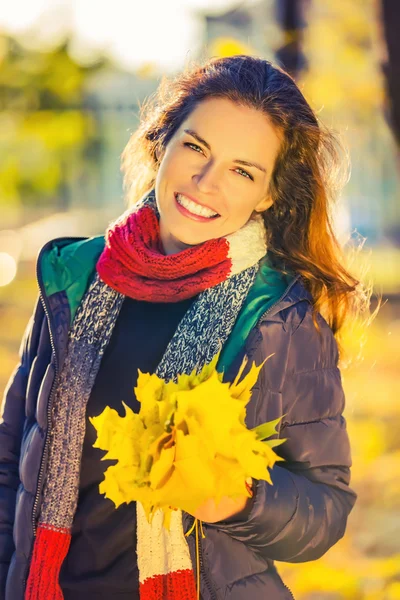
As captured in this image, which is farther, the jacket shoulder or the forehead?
the jacket shoulder

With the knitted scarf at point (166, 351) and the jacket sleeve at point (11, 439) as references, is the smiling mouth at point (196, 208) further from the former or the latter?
the jacket sleeve at point (11, 439)

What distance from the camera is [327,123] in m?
3.06

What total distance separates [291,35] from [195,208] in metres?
3.37

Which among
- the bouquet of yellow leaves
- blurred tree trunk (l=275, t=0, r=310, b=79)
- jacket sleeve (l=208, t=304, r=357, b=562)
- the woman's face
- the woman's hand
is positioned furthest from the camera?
blurred tree trunk (l=275, t=0, r=310, b=79)

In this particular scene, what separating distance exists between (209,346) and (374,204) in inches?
758

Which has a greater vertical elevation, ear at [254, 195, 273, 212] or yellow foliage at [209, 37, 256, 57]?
yellow foliage at [209, 37, 256, 57]

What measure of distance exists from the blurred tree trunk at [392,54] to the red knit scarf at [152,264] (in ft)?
6.47

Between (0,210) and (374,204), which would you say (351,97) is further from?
(0,210)

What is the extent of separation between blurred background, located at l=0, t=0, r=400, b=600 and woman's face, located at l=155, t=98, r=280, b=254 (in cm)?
49

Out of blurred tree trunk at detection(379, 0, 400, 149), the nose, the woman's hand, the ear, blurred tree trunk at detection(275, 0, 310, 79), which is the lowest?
the woman's hand

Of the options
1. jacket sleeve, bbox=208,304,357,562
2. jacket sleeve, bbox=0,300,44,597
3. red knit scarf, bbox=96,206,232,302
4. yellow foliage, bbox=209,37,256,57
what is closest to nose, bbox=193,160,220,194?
red knit scarf, bbox=96,206,232,302

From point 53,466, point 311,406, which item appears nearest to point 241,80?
point 311,406

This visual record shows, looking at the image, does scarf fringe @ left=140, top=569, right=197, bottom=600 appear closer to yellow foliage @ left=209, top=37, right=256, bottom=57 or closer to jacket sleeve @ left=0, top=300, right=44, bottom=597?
jacket sleeve @ left=0, top=300, right=44, bottom=597

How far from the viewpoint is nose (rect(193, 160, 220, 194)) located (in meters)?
2.41
